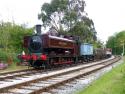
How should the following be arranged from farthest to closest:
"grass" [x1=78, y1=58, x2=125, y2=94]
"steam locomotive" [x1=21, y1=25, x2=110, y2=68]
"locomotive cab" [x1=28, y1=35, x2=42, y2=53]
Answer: "locomotive cab" [x1=28, y1=35, x2=42, y2=53], "steam locomotive" [x1=21, y1=25, x2=110, y2=68], "grass" [x1=78, y1=58, x2=125, y2=94]

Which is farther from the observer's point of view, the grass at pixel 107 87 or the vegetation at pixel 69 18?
the vegetation at pixel 69 18

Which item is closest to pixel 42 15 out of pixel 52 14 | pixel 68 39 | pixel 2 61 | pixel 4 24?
pixel 52 14

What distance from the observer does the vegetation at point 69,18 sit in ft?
219

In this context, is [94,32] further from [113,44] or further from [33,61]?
[113,44]

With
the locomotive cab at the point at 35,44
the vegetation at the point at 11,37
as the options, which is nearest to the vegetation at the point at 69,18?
the vegetation at the point at 11,37

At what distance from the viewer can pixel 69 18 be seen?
68.2 meters

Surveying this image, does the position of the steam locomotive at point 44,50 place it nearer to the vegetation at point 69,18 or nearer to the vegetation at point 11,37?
the vegetation at point 11,37

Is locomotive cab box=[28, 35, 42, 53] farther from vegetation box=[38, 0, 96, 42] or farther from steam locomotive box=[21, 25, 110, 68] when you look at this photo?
vegetation box=[38, 0, 96, 42]

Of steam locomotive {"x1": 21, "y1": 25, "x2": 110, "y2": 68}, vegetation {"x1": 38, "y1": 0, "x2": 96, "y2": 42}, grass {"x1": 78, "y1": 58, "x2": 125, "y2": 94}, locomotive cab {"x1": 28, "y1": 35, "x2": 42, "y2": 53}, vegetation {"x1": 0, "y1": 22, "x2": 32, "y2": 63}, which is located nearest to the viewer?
grass {"x1": 78, "y1": 58, "x2": 125, "y2": 94}

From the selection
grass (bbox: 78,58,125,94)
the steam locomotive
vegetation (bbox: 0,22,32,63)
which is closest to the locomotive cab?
the steam locomotive

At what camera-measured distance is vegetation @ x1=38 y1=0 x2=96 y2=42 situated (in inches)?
2630

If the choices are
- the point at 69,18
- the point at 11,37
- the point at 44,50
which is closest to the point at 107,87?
the point at 44,50

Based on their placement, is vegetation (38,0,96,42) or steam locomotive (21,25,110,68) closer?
steam locomotive (21,25,110,68)

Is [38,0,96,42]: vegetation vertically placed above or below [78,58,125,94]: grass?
above
